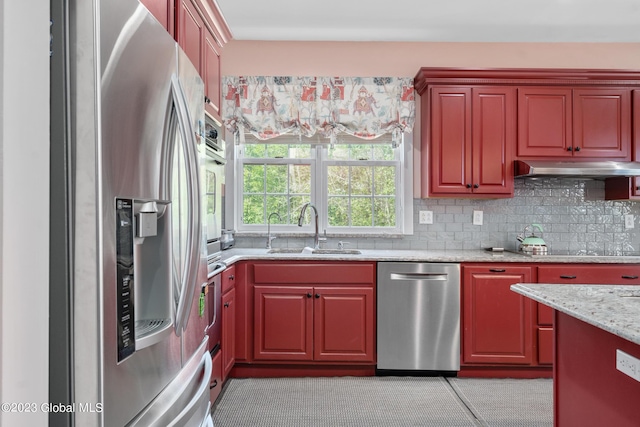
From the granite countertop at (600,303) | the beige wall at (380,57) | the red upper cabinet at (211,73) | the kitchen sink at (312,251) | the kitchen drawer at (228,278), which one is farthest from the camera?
the beige wall at (380,57)

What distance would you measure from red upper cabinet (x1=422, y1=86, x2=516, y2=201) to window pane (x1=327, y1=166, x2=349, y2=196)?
0.80 m

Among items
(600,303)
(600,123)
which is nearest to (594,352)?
(600,303)

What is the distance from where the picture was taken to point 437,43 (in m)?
3.63

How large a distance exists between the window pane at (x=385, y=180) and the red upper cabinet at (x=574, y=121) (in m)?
1.07

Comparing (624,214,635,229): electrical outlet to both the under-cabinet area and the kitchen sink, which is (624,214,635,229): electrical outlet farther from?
the kitchen sink

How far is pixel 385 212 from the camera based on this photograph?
3.69 metres

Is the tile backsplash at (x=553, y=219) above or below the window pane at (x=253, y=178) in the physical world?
below

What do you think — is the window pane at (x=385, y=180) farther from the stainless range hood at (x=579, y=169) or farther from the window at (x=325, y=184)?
the stainless range hood at (x=579, y=169)

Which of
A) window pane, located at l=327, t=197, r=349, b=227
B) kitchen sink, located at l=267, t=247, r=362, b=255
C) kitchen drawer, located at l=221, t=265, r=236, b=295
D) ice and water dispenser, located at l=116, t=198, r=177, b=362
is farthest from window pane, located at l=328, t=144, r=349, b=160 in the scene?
ice and water dispenser, located at l=116, t=198, r=177, b=362

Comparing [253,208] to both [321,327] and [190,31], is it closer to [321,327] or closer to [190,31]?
[321,327]

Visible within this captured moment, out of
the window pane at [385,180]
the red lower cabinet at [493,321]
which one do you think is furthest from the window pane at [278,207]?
the red lower cabinet at [493,321]

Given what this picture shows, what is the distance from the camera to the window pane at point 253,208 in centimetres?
367

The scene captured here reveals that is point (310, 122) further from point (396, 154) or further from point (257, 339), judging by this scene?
point (257, 339)

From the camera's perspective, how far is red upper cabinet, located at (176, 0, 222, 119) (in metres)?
2.03
